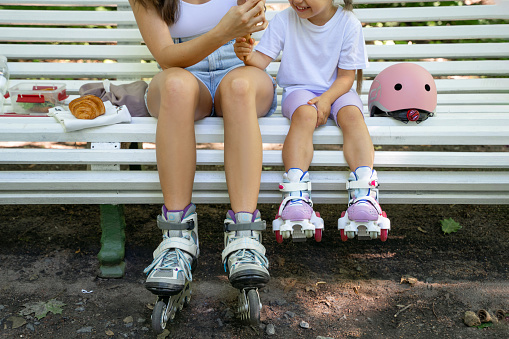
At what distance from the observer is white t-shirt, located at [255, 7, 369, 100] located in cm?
261

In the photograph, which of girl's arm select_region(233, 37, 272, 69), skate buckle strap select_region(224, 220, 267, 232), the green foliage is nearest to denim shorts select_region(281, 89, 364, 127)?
girl's arm select_region(233, 37, 272, 69)

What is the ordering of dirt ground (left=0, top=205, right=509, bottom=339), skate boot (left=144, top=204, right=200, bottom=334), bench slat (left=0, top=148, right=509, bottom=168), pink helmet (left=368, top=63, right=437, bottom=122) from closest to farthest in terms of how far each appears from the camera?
1. skate boot (left=144, top=204, right=200, bottom=334)
2. dirt ground (left=0, top=205, right=509, bottom=339)
3. bench slat (left=0, top=148, right=509, bottom=168)
4. pink helmet (left=368, top=63, right=437, bottom=122)

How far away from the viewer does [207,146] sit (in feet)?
15.4

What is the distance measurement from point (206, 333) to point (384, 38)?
1.92 metres

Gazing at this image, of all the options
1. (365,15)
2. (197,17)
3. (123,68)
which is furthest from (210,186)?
(365,15)

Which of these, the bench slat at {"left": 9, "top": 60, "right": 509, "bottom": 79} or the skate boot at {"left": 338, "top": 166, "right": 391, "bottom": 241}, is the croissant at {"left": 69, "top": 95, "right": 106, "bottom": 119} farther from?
the skate boot at {"left": 338, "top": 166, "right": 391, "bottom": 241}

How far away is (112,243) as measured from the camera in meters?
2.61

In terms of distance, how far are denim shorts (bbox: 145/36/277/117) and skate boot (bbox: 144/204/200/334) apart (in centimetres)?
61

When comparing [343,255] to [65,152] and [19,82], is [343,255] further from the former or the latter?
[19,82]

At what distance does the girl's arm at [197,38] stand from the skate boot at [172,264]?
0.63m

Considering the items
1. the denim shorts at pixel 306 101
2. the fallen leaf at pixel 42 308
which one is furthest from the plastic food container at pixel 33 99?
the denim shorts at pixel 306 101

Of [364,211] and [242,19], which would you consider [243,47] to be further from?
[364,211]

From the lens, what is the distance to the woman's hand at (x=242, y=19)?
2.16 metres

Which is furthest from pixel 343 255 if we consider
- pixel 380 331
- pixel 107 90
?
pixel 107 90
